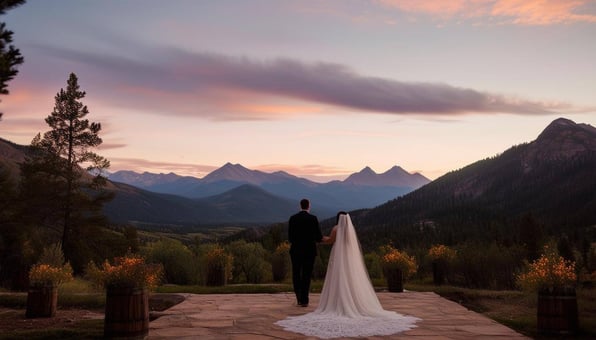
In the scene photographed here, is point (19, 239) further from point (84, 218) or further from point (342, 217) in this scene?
point (342, 217)

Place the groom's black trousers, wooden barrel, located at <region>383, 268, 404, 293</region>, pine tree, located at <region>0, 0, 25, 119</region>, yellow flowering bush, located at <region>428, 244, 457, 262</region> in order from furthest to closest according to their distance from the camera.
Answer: yellow flowering bush, located at <region>428, 244, 457, 262</region> < wooden barrel, located at <region>383, 268, 404, 293</region> < the groom's black trousers < pine tree, located at <region>0, 0, 25, 119</region>

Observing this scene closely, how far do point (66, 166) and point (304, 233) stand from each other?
109 feet

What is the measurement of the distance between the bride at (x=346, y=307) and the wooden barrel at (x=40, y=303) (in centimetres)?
587

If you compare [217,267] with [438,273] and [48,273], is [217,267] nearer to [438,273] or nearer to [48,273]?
[48,273]

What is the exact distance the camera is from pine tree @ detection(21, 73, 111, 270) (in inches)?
1631

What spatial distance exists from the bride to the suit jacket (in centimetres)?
50

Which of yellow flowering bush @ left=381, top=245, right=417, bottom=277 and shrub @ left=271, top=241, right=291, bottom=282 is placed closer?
yellow flowering bush @ left=381, top=245, right=417, bottom=277

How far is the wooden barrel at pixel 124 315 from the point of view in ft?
31.7

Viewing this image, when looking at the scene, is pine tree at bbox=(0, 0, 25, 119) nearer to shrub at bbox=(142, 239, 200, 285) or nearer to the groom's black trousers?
the groom's black trousers

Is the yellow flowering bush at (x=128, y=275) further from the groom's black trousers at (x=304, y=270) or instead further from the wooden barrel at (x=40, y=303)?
the groom's black trousers at (x=304, y=270)

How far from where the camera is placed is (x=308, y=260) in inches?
540

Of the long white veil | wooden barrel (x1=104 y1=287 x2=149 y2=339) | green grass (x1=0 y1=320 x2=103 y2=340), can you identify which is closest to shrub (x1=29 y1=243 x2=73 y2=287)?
green grass (x1=0 y1=320 x2=103 y2=340)

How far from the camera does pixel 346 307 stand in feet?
40.0

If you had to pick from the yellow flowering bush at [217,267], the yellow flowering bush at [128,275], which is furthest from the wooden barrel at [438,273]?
the yellow flowering bush at [128,275]
